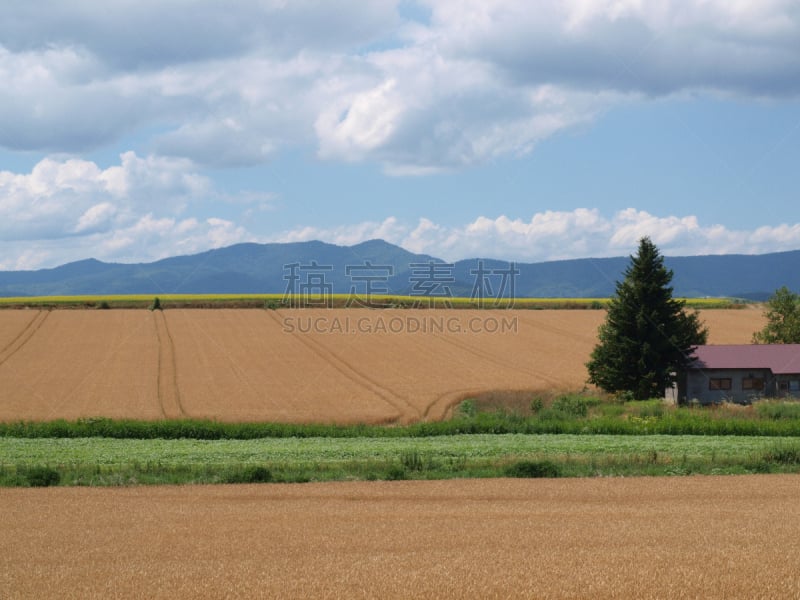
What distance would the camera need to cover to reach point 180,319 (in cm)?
7169

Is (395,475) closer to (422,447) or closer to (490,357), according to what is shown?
(422,447)

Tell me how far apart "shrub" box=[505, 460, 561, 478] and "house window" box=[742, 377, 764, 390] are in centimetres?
2663

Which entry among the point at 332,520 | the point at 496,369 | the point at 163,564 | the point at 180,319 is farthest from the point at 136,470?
the point at 180,319

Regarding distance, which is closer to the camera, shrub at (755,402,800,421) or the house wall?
shrub at (755,402,800,421)

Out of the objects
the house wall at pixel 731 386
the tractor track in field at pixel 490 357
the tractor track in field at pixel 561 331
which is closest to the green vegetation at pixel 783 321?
the house wall at pixel 731 386

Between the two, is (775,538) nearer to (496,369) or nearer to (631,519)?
(631,519)

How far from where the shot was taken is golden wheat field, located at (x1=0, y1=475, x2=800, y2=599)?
1045 cm

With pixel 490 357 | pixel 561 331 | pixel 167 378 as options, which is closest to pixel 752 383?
pixel 490 357

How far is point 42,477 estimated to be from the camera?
20.7m

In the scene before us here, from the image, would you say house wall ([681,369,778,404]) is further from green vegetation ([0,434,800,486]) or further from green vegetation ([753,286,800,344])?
green vegetation ([0,434,800,486])

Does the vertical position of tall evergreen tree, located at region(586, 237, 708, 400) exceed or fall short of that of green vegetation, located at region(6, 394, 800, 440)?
it exceeds it

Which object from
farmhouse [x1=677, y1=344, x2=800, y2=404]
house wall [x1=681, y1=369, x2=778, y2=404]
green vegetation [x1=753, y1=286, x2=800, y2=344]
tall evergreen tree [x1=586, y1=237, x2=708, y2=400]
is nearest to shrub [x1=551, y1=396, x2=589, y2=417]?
tall evergreen tree [x1=586, y1=237, x2=708, y2=400]

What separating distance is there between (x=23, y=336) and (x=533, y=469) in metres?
48.6

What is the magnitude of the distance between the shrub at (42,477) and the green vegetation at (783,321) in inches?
1801
